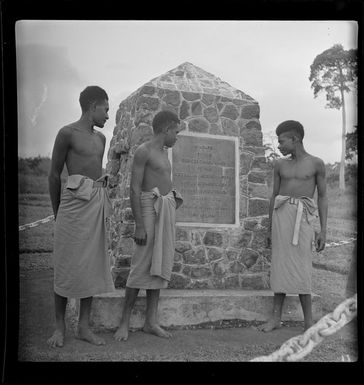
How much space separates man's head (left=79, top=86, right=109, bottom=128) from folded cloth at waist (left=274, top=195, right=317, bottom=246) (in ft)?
5.80

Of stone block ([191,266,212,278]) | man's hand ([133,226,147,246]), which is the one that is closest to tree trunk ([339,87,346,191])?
stone block ([191,266,212,278])

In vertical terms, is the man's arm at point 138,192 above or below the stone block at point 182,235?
above

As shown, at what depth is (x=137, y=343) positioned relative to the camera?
4.35 metres

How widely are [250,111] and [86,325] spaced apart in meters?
2.77

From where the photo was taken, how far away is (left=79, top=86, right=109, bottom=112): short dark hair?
14.3 feet

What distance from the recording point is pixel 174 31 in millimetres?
4297

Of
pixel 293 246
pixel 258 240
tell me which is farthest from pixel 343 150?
pixel 258 240

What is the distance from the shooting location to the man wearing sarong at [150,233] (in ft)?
14.7

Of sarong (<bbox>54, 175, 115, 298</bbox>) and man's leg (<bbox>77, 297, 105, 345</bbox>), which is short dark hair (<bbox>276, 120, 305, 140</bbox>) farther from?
man's leg (<bbox>77, 297, 105, 345</bbox>)

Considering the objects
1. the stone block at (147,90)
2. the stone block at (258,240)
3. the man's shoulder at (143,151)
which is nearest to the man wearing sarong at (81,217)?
the man's shoulder at (143,151)

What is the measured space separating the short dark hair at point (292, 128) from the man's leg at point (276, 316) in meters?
1.47

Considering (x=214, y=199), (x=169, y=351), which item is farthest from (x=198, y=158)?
(x=169, y=351)

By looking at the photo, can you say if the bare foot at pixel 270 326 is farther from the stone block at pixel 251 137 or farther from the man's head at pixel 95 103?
the man's head at pixel 95 103

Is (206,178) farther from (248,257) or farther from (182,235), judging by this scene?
(248,257)
